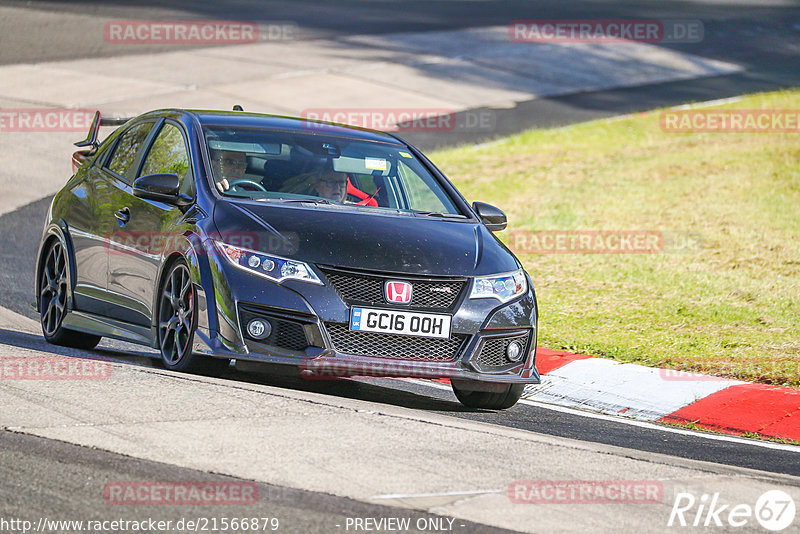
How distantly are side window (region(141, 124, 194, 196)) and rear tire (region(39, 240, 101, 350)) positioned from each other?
972 mm

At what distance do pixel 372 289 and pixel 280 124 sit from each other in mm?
1928

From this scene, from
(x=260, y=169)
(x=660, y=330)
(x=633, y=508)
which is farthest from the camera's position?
(x=660, y=330)

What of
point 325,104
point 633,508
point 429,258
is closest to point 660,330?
point 429,258

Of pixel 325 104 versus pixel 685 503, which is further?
pixel 325 104

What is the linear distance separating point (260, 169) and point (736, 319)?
5055mm

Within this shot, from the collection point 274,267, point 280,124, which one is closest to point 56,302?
point 280,124

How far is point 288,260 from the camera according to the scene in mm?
6812

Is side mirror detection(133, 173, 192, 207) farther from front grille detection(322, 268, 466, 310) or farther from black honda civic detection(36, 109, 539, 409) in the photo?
front grille detection(322, 268, 466, 310)

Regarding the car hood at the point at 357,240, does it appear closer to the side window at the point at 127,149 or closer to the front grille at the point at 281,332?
the front grille at the point at 281,332

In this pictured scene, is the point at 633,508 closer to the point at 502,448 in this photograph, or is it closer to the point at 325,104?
the point at 502,448

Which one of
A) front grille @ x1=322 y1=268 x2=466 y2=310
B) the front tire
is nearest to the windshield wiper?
the front tire

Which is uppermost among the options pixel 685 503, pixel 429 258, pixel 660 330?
pixel 429 258

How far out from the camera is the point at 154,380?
673 centimetres

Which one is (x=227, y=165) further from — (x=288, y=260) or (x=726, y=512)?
(x=726, y=512)
